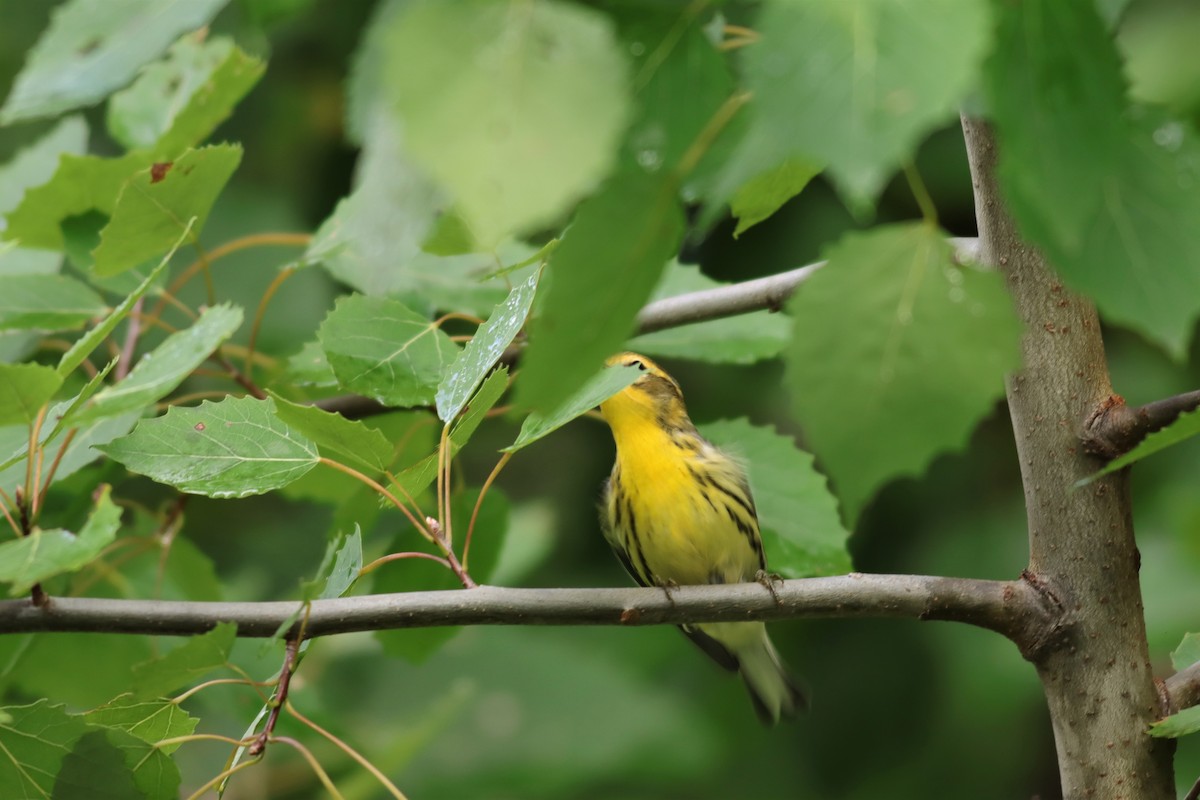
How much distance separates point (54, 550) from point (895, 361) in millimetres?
614

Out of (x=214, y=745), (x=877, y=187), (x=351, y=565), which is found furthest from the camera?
(x=214, y=745)

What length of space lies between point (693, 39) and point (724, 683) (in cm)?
309

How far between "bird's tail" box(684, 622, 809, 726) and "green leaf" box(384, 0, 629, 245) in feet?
→ 5.75

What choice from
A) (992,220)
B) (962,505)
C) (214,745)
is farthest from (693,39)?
(962,505)

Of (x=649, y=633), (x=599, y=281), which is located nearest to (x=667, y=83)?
(x=599, y=281)

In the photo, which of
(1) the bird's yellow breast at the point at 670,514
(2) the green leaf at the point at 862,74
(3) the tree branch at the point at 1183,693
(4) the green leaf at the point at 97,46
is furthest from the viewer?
(1) the bird's yellow breast at the point at 670,514

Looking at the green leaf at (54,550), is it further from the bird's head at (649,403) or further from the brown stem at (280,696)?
the bird's head at (649,403)

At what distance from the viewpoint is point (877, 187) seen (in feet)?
1.40

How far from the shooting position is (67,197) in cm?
133

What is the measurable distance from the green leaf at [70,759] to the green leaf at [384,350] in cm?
35

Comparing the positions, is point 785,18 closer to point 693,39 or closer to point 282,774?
point 693,39

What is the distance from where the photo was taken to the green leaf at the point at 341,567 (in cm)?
94

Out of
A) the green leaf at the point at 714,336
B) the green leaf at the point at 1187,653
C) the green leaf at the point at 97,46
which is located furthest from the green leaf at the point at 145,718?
the green leaf at the point at 1187,653

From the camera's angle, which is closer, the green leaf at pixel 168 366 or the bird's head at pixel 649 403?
the green leaf at pixel 168 366
